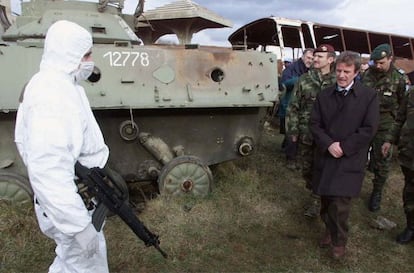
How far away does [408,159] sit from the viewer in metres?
3.82

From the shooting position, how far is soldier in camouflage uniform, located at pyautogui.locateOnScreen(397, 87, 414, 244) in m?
3.83

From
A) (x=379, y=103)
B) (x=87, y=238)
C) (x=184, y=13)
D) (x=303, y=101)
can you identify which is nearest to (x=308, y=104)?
(x=303, y=101)

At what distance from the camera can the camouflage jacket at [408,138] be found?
12.5 ft

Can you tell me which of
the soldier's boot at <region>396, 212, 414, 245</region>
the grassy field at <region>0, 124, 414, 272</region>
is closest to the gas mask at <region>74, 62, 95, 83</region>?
the grassy field at <region>0, 124, 414, 272</region>

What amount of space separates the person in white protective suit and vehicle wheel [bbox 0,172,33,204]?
1.94 metres

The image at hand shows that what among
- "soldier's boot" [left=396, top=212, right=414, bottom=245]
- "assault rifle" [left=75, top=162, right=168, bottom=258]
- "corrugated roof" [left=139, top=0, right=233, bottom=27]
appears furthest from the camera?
"corrugated roof" [left=139, top=0, right=233, bottom=27]

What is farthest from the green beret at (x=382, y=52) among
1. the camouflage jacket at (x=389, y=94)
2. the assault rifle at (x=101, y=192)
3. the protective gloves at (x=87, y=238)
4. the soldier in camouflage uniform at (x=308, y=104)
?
the protective gloves at (x=87, y=238)

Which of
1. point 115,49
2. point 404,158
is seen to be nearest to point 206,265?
point 404,158

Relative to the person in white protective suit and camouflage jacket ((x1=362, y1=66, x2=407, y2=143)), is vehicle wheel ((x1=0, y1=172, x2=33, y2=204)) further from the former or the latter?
camouflage jacket ((x1=362, y1=66, x2=407, y2=143))

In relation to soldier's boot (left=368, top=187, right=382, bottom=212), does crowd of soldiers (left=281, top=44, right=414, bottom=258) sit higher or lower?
higher

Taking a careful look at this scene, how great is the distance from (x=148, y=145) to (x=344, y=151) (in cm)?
→ 212

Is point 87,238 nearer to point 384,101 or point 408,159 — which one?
point 408,159

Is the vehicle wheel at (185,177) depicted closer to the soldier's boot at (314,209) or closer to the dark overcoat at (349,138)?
the soldier's boot at (314,209)

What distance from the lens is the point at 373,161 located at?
4996 millimetres
